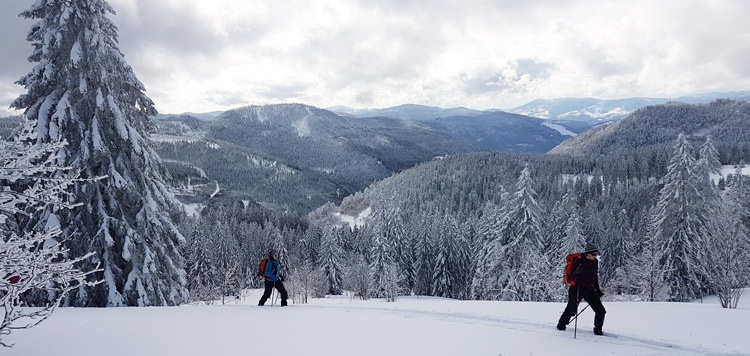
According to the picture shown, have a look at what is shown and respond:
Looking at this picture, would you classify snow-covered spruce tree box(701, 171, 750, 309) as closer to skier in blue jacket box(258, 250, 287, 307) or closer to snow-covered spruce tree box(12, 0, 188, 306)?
skier in blue jacket box(258, 250, 287, 307)

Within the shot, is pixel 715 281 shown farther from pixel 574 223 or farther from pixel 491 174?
pixel 491 174

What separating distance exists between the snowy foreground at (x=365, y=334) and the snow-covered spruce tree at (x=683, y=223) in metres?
20.8

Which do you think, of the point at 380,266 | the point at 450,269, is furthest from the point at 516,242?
the point at 450,269

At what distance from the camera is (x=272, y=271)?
12.0 meters

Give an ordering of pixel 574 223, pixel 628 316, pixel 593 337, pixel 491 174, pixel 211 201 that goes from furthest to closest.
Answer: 1. pixel 211 201
2. pixel 491 174
3. pixel 574 223
4. pixel 628 316
5. pixel 593 337

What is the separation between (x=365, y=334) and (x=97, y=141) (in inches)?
373

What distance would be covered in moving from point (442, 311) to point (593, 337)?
4304 millimetres

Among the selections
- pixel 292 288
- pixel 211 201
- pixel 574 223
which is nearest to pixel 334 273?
pixel 292 288

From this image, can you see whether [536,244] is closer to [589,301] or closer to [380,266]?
[380,266]

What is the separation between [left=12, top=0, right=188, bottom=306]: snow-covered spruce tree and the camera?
11141mm

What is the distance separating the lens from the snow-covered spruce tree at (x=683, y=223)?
26.6m

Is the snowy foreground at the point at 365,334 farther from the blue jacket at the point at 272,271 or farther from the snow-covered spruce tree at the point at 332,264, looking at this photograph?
the snow-covered spruce tree at the point at 332,264

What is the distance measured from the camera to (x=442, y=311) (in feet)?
37.2

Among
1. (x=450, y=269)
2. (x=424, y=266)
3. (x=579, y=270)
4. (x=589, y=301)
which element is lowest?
(x=424, y=266)
